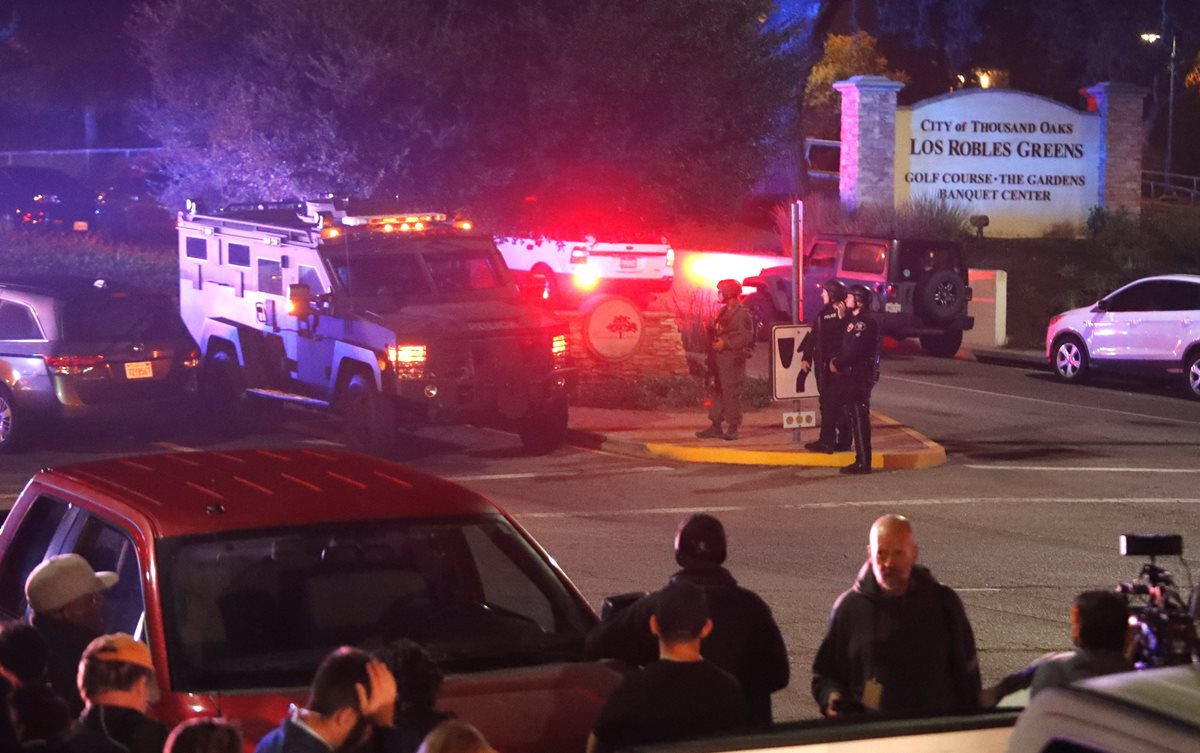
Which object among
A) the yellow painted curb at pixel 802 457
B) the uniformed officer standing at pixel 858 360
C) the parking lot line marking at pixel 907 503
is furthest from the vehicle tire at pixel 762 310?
the parking lot line marking at pixel 907 503

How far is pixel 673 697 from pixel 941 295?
73.9 ft

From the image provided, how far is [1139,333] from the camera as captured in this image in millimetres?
23516

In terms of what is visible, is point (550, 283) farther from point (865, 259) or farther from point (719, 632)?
point (719, 632)

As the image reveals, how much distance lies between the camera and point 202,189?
26766 millimetres

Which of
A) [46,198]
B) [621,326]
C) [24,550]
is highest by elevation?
[46,198]

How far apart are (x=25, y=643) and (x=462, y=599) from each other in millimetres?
1605

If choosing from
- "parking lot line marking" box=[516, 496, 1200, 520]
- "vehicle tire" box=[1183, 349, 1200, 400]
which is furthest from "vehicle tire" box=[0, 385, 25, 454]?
"vehicle tire" box=[1183, 349, 1200, 400]

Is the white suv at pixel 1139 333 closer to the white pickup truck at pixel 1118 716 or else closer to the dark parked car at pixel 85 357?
the dark parked car at pixel 85 357

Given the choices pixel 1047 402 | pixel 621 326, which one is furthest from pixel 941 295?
pixel 621 326

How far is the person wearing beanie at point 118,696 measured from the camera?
442cm

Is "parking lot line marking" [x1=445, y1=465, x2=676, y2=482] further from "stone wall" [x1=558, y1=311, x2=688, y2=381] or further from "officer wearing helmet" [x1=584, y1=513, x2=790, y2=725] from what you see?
"officer wearing helmet" [x1=584, y1=513, x2=790, y2=725]

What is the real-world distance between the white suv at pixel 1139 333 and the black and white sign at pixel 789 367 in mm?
7935

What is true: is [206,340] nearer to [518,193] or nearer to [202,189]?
[518,193]

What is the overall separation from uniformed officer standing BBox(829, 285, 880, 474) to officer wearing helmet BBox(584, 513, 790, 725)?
10.1 m
